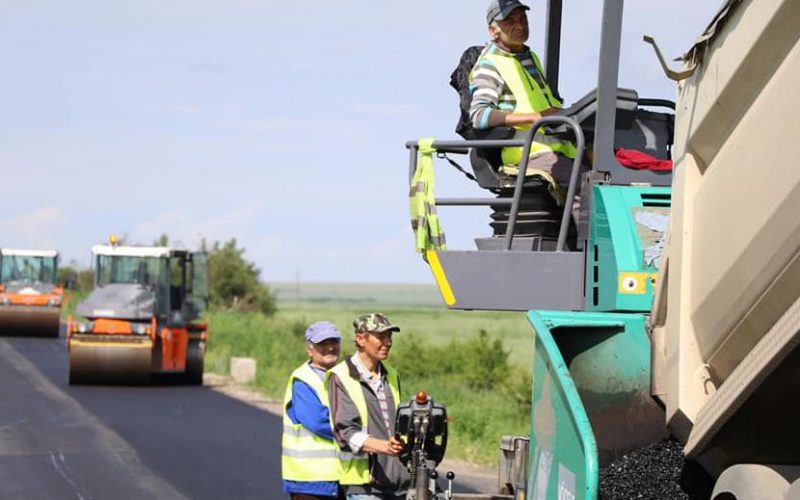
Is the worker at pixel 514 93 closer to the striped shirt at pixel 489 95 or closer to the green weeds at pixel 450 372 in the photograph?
the striped shirt at pixel 489 95

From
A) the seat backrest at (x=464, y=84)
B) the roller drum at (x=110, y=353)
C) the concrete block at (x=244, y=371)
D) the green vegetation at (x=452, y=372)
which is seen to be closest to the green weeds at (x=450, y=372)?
the green vegetation at (x=452, y=372)

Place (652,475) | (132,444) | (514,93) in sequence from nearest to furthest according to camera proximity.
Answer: (652,475) < (514,93) < (132,444)

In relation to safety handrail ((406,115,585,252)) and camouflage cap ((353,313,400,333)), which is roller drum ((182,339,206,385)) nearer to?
safety handrail ((406,115,585,252))

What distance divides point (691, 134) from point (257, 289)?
69407 mm

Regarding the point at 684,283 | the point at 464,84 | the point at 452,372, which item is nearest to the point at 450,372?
the point at 452,372

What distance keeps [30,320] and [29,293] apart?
0.77 m

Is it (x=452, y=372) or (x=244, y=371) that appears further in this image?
(x=452, y=372)

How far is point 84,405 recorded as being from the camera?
70.8 feet

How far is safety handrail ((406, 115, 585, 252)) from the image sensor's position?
709 centimetres

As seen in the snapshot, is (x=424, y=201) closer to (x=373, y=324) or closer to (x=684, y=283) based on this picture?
(x=373, y=324)

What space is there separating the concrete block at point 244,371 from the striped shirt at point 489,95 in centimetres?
1994

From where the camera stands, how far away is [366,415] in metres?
7.13

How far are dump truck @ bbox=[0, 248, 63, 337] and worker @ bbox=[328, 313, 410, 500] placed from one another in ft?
118

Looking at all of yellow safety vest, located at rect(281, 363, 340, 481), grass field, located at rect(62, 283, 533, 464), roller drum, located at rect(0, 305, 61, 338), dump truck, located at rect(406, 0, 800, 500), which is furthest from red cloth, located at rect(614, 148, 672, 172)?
roller drum, located at rect(0, 305, 61, 338)
